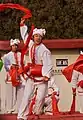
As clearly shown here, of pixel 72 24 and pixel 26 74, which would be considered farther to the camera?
pixel 72 24

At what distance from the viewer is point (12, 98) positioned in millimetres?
10969

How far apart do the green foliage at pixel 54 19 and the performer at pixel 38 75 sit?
25.7ft

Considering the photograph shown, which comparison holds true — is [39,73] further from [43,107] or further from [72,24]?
[72,24]

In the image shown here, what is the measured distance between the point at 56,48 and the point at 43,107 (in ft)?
6.91

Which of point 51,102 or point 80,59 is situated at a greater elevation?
point 80,59

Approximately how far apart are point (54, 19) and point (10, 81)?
7.55m

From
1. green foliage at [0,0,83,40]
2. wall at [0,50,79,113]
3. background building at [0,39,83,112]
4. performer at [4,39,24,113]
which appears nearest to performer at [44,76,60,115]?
performer at [4,39,24,113]

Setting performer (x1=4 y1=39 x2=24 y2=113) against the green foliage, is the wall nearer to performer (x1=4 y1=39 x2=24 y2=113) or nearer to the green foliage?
performer (x1=4 y1=39 x2=24 y2=113)

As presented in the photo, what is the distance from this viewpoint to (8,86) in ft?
36.2

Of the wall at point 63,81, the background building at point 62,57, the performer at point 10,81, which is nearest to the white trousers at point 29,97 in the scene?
the performer at point 10,81

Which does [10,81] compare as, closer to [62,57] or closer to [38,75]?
[38,75]

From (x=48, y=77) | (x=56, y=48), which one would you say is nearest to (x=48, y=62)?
(x=48, y=77)

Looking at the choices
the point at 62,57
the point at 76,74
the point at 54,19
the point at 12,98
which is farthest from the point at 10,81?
the point at 54,19

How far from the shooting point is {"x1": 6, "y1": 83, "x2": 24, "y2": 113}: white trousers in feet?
35.5
